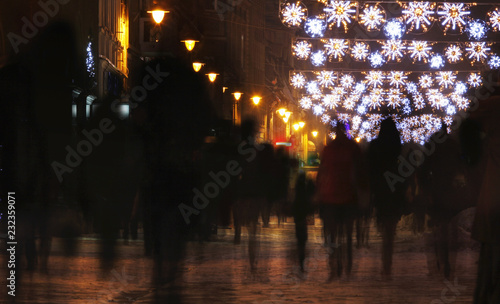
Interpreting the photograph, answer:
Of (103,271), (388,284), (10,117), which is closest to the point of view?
(10,117)

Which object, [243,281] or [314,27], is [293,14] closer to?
[314,27]

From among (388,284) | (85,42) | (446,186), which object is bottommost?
(388,284)

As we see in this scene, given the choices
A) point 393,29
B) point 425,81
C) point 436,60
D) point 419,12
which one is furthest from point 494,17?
point 425,81

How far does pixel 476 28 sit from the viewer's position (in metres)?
41.5

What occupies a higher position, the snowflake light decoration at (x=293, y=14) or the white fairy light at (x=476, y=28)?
the white fairy light at (x=476, y=28)

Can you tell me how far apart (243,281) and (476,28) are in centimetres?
3055

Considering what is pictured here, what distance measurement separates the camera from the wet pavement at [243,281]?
35.6 ft

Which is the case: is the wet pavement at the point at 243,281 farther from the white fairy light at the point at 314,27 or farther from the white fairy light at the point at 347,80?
the white fairy light at the point at 347,80

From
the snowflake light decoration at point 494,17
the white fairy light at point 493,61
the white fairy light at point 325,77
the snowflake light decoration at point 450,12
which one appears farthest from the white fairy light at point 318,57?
Result: the snowflake light decoration at point 450,12

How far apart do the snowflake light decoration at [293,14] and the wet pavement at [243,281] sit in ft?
58.7

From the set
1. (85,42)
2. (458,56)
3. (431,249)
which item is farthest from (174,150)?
(458,56)

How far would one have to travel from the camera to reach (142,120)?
10414 mm

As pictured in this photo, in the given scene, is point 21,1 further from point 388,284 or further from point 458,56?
point 458,56

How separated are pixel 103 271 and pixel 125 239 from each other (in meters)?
6.68
